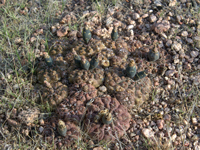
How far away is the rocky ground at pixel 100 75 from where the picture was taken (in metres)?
2.75

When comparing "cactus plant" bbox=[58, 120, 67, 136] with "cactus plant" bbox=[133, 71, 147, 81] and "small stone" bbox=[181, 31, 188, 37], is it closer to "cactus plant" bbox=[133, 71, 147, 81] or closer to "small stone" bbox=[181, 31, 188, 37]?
"cactus plant" bbox=[133, 71, 147, 81]

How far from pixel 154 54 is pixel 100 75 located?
98 cm

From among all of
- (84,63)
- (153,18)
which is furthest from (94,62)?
(153,18)

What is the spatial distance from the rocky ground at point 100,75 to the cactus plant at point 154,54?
0.02 meters

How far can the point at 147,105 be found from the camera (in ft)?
10.3

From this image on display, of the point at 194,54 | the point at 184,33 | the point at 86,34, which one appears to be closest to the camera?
the point at 86,34

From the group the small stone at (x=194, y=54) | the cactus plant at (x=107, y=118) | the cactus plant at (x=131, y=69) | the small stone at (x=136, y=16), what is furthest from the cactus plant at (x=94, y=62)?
the small stone at (x=194, y=54)

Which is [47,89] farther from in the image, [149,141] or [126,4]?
[126,4]

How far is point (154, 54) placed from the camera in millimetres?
3326

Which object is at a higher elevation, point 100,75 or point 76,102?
point 100,75

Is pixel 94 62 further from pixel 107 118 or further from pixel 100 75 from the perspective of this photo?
pixel 107 118

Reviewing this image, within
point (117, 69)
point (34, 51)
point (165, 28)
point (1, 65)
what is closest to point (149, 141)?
point (117, 69)

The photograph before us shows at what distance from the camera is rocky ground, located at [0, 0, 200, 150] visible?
108 inches

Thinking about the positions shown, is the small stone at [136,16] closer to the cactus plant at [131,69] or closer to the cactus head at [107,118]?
the cactus plant at [131,69]
